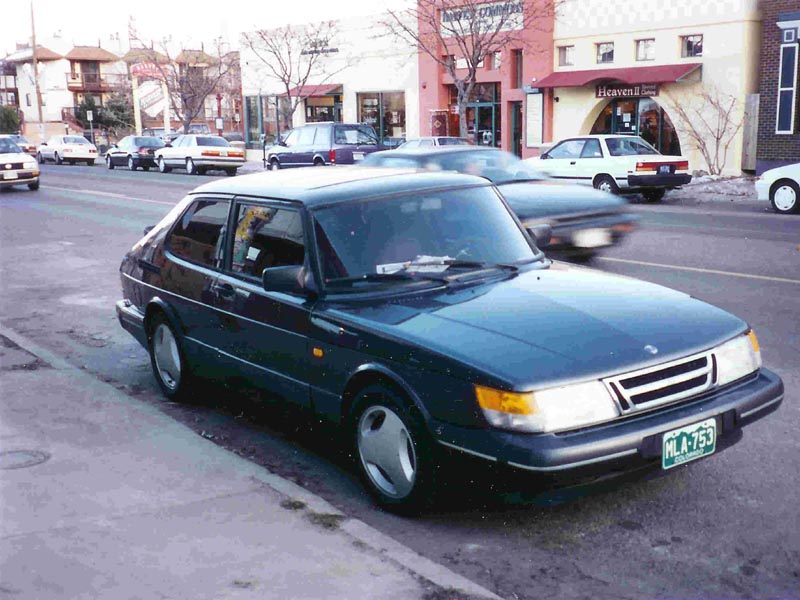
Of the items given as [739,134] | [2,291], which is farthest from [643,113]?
[2,291]

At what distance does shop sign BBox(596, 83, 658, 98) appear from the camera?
28.8 m

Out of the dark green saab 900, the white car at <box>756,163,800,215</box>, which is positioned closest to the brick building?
the white car at <box>756,163,800,215</box>

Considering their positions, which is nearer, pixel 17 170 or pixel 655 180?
pixel 655 180

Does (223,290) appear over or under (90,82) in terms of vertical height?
under

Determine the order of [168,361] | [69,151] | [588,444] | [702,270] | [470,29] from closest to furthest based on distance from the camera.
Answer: [588,444] → [168,361] → [702,270] → [470,29] → [69,151]

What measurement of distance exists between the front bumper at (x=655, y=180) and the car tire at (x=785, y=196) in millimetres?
2755

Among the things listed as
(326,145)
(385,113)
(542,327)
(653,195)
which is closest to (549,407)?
(542,327)

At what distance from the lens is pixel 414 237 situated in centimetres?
528

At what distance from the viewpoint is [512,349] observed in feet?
13.7

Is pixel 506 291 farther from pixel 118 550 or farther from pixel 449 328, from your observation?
pixel 118 550

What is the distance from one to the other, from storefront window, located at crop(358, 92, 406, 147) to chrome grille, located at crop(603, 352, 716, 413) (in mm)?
34600

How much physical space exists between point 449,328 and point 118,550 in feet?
5.70

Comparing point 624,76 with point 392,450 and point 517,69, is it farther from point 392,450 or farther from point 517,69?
point 392,450

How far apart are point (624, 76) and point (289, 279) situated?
2622cm
